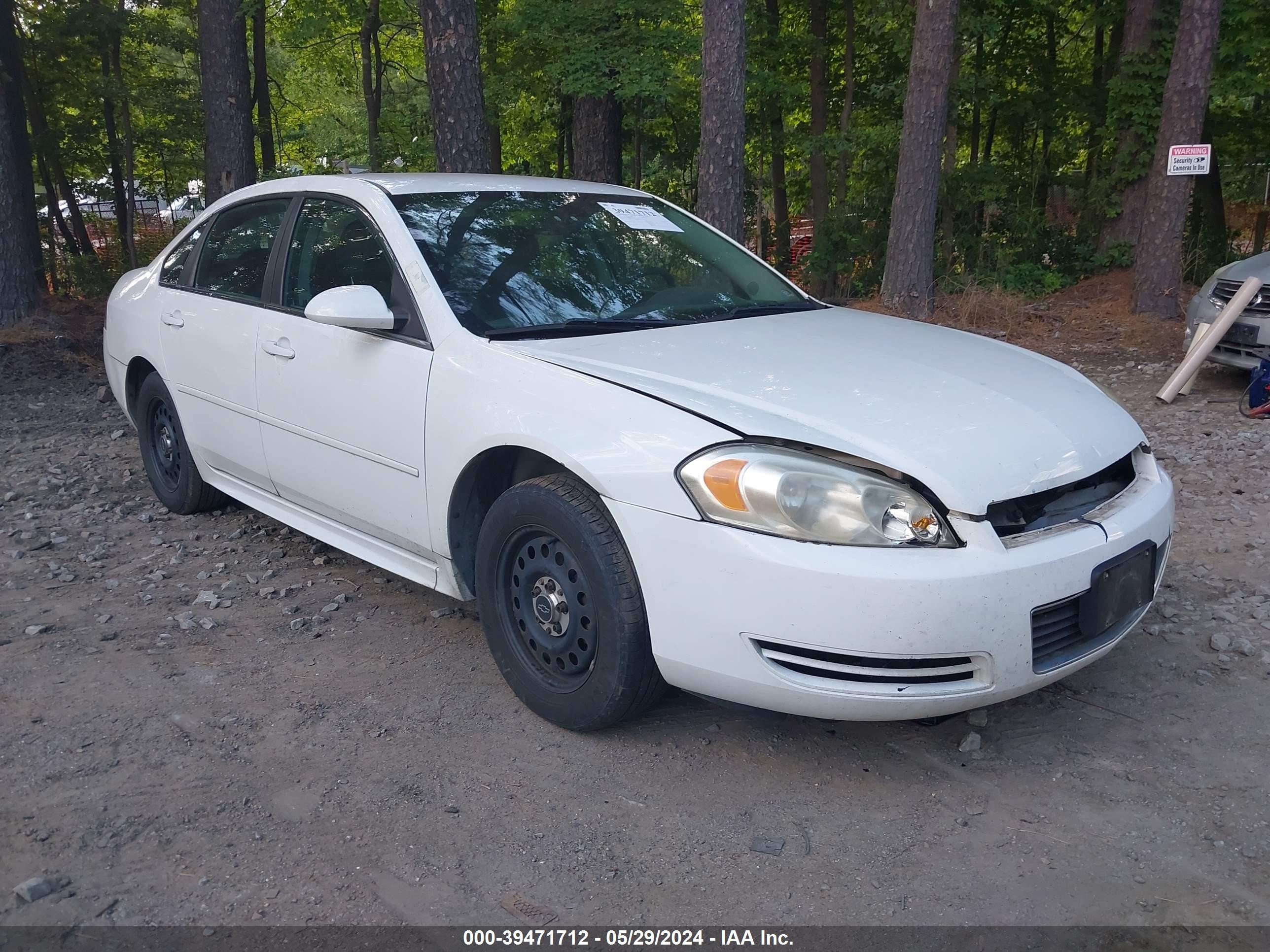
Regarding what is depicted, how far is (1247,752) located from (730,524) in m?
1.74

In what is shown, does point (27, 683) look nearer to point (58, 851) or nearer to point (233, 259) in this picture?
point (58, 851)

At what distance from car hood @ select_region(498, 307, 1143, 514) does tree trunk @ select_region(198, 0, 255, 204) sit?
9.71 m

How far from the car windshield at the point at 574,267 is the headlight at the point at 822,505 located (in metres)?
1.07

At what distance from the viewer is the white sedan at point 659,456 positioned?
262 centimetres

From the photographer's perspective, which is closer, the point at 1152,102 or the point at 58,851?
the point at 58,851

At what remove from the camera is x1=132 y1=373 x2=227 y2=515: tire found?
5094mm

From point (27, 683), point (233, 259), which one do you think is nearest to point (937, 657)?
point (27, 683)

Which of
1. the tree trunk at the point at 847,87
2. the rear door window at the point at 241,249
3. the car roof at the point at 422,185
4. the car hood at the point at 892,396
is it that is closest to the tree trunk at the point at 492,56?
the tree trunk at the point at 847,87

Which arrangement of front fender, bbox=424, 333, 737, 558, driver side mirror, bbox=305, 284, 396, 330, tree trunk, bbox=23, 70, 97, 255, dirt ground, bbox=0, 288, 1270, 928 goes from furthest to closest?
tree trunk, bbox=23, 70, 97, 255
driver side mirror, bbox=305, 284, 396, 330
front fender, bbox=424, 333, 737, 558
dirt ground, bbox=0, 288, 1270, 928

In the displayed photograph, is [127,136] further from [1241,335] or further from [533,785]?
[533,785]

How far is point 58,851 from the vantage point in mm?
A: 2627

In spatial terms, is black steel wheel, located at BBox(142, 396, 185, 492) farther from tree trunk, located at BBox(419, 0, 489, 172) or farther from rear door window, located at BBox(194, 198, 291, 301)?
tree trunk, located at BBox(419, 0, 489, 172)

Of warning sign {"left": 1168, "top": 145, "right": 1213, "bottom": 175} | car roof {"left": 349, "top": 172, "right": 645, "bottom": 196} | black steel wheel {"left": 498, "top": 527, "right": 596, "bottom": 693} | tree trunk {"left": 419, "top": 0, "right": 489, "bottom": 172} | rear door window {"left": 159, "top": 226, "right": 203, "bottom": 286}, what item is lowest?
black steel wheel {"left": 498, "top": 527, "right": 596, "bottom": 693}

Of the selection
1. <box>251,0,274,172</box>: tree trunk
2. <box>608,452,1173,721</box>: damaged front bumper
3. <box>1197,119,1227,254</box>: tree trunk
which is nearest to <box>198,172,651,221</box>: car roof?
<box>608,452,1173,721</box>: damaged front bumper
